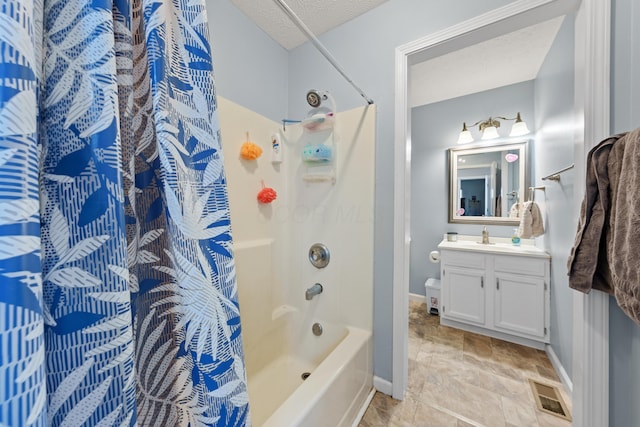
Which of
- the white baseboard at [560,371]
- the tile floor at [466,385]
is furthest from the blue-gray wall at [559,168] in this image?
the tile floor at [466,385]

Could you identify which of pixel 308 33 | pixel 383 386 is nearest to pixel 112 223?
pixel 308 33

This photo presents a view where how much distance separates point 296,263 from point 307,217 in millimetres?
351

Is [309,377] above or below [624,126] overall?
below

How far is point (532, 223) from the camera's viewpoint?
79.7 inches

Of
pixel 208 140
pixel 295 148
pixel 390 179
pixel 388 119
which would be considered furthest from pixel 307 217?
pixel 208 140

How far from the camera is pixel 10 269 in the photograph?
0.73 ft

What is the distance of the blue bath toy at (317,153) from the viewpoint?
1523 millimetres

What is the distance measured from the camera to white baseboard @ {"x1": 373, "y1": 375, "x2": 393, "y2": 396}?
1.42 meters

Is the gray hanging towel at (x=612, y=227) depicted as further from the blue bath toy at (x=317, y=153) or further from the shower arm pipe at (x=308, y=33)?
the blue bath toy at (x=317, y=153)

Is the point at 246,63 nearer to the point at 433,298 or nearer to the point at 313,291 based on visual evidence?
the point at 313,291

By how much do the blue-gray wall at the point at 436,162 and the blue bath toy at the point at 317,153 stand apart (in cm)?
180

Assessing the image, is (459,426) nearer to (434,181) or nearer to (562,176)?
(562,176)

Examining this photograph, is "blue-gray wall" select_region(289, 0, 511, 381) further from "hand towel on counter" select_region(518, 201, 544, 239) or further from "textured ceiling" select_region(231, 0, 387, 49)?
"hand towel on counter" select_region(518, 201, 544, 239)

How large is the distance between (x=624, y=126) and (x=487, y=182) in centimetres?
181
